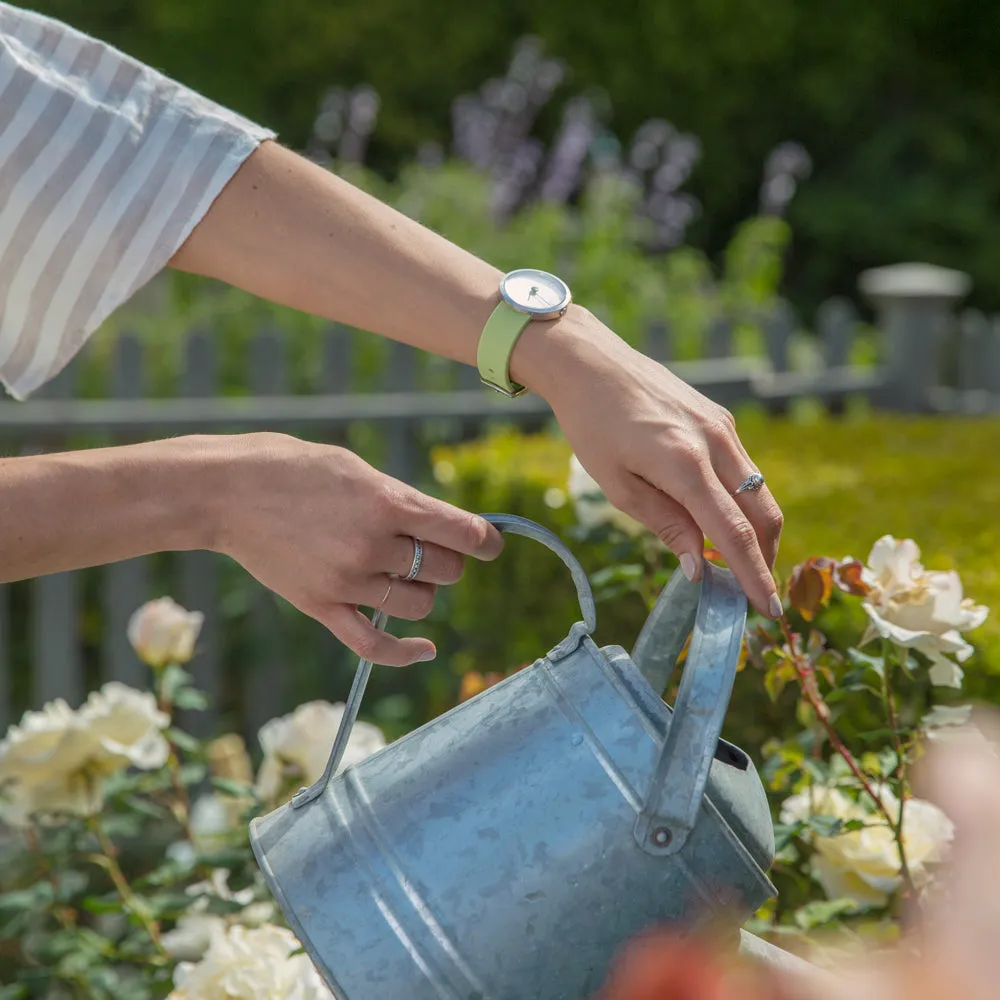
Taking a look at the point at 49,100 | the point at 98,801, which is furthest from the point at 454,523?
the point at 98,801

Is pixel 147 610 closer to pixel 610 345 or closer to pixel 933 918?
pixel 610 345

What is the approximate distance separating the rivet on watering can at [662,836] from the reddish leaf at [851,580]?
0.47 meters

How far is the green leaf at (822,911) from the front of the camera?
4.48ft

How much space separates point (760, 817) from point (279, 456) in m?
0.47

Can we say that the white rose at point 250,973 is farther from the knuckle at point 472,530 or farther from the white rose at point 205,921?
the knuckle at point 472,530

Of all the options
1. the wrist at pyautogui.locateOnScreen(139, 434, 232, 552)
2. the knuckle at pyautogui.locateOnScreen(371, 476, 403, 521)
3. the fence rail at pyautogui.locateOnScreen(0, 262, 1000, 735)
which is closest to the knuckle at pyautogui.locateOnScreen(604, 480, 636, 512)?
the knuckle at pyautogui.locateOnScreen(371, 476, 403, 521)

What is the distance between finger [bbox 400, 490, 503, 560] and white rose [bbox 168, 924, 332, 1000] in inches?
19.9

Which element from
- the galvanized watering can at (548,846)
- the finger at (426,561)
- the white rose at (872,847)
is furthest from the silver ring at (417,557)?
the white rose at (872,847)

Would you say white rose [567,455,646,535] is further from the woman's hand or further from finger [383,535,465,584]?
finger [383,535,465,584]

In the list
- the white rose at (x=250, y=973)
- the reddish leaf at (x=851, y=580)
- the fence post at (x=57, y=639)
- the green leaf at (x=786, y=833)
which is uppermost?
the reddish leaf at (x=851, y=580)

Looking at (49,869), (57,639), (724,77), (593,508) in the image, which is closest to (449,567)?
(593,508)

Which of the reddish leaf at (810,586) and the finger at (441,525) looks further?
the reddish leaf at (810,586)

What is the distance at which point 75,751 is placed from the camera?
1.67m

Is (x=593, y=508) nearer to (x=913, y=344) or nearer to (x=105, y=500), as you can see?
(x=105, y=500)
